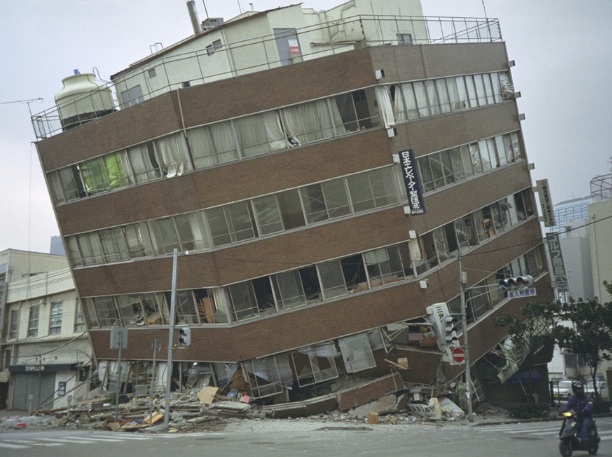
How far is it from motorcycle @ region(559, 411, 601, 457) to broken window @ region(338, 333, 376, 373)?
18507 mm

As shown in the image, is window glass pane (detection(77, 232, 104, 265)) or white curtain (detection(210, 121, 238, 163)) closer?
white curtain (detection(210, 121, 238, 163))

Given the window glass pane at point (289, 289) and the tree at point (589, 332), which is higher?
the window glass pane at point (289, 289)

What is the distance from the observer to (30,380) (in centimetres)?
5044

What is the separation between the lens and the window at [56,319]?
48.9 metres

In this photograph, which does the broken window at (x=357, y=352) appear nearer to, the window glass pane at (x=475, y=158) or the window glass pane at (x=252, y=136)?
the window glass pane at (x=252, y=136)

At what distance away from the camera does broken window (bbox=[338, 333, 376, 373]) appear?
34438mm

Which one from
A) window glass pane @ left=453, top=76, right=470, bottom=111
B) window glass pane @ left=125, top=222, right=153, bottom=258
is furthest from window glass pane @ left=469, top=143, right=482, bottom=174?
window glass pane @ left=125, top=222, right=153, bottom=258

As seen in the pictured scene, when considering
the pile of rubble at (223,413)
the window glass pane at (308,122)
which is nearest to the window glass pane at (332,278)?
the pile of rubble at (223,413)

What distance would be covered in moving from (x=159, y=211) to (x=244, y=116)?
608cm

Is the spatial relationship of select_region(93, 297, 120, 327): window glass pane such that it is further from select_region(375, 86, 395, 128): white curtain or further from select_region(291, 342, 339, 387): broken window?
select_region(375, 86, 395, 128): white curtain

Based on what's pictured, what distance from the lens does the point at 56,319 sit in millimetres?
49125

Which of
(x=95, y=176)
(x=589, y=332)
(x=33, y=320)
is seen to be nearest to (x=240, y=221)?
(x=95, y=176)

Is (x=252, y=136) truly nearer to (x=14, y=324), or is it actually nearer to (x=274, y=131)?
(x=274, y=131)

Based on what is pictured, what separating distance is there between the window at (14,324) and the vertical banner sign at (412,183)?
1201 inches
